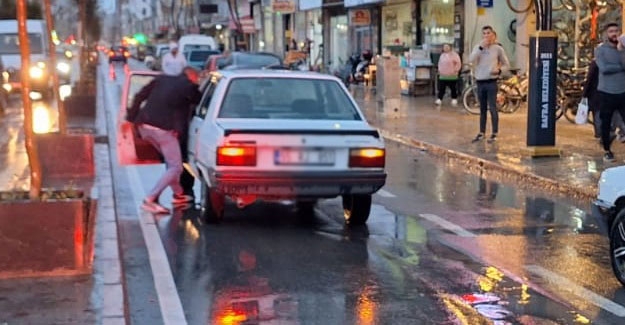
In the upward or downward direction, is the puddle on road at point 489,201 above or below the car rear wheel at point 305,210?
below

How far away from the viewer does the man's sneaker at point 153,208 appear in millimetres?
10148

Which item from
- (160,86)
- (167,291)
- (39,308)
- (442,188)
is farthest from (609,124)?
(39,308)

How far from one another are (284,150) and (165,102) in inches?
71.9

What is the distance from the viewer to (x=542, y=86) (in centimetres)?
1367

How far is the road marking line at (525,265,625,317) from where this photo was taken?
647 centimetres

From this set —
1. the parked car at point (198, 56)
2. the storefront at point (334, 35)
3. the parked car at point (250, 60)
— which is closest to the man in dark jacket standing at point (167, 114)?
the parked car at point (250, 60)

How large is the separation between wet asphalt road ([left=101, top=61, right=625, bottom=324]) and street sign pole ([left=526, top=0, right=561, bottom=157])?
105 inches

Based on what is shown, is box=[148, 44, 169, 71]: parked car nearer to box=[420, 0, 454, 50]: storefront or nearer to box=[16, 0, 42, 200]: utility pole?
box=[420, 0, 454, 50]: storefront

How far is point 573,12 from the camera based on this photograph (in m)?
22.2

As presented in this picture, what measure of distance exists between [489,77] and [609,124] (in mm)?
2993

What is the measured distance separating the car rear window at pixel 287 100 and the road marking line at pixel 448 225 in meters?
1.37

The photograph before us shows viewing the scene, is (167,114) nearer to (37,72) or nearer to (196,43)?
(37,72)

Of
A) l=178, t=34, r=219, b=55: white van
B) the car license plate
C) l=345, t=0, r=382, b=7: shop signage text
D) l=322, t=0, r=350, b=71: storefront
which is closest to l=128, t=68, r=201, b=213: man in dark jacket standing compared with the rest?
the car license plate

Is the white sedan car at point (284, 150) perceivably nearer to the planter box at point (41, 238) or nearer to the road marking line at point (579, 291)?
Result: the road marking line at point (579, 291)
